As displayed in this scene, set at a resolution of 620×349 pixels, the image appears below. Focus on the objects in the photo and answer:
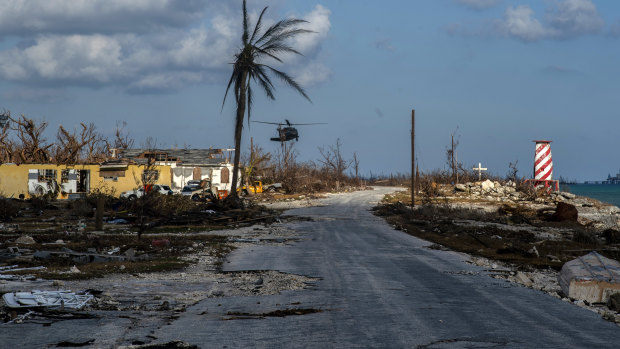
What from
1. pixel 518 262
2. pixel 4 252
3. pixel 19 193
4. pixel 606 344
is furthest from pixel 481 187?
pixel 606 344

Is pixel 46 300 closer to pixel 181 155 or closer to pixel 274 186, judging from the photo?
pixel 181 155

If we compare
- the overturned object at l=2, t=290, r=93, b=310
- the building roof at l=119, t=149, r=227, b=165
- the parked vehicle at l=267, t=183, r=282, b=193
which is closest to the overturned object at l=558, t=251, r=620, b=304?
the overturned object at l=2, t=290, r=93, b=310

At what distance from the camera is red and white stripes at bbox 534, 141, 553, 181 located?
4121cm

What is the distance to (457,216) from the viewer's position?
30.7m

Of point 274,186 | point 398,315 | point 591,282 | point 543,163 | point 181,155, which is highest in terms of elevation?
point 181,155

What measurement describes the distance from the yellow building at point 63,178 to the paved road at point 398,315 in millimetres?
39159

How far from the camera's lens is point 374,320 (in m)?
7.52

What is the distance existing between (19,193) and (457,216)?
3465cm

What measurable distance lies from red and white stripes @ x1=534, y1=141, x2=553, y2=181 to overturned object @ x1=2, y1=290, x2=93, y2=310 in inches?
1468

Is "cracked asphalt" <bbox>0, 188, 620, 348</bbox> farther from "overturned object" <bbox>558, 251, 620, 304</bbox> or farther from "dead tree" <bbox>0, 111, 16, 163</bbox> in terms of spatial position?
"dead tree" <bbox>0, 111, 16, 163</bbox>

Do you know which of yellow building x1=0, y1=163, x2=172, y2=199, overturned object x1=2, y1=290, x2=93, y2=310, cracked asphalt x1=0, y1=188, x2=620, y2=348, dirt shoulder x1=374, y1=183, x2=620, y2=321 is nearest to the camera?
cracked asphalt x1=0, y1=188, x2=620, y2=348

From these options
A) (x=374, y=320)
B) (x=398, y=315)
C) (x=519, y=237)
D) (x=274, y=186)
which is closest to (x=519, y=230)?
(x=519, y=237)

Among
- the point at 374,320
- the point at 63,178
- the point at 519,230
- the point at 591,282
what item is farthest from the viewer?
the point at 63,178

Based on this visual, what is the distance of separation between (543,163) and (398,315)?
3845cm
